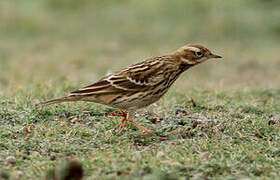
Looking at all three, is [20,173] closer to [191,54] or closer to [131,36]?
[191,54]

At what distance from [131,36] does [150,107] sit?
9.25m

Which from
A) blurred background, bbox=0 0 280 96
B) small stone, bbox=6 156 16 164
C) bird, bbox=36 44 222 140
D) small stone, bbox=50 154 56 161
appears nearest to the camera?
small stone, bbox=6 156 16 164

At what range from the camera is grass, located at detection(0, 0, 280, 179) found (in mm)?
5766

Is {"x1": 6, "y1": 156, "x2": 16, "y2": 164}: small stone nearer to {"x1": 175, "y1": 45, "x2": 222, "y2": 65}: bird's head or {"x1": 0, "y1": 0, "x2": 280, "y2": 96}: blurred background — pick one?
{"x1": 175, "y1": 45, "x2": 222, "y2": 65}: bird's head

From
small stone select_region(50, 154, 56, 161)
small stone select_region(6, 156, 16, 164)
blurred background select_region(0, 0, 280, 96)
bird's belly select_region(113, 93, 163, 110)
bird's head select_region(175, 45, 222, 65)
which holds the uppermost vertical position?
bird's head select_region(175, 45, 222, 65)

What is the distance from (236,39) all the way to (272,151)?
11117 millimetres

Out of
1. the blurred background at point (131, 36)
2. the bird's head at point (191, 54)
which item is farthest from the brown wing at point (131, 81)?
the blurred background at point (131, 36)

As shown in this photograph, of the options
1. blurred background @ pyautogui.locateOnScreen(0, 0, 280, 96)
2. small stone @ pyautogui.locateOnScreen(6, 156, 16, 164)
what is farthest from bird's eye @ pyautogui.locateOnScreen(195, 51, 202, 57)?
blurred background @ pyautogui.locateOnScreen(0, 0, 280, 96)

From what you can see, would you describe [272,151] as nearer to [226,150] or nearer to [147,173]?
[226,150]

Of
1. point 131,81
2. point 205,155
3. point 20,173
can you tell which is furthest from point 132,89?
point 20,173

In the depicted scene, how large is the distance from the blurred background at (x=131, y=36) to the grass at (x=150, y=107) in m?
0.03

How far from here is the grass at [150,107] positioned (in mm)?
5766

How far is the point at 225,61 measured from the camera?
1500cm

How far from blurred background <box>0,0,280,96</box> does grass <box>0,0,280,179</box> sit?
0.03 metres
